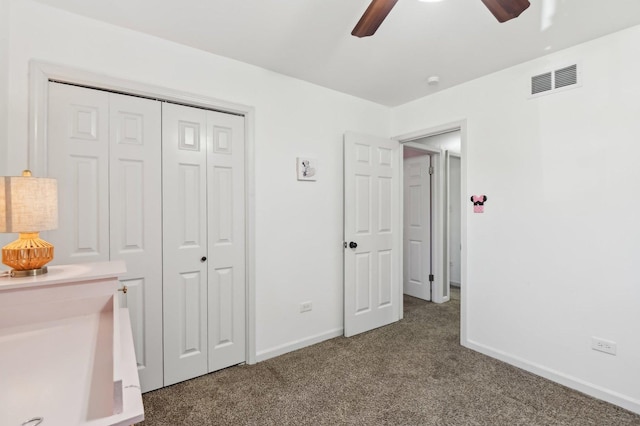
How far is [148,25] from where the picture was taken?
2.07 metres

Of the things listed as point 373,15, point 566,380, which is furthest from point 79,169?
point 566,380

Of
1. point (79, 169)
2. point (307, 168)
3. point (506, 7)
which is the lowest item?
point (79, 169)

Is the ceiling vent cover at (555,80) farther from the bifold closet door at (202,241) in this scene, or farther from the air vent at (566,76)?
the bifold closet door at (202,241)

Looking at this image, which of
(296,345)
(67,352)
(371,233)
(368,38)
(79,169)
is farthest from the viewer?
(371,233)

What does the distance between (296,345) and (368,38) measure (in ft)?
8.35

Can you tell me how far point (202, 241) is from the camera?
2.42 metres

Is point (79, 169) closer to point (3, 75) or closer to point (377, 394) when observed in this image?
point (3, 75)

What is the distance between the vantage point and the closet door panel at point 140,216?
210 centimetres

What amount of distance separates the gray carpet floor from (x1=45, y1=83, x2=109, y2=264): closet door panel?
1.11 meters

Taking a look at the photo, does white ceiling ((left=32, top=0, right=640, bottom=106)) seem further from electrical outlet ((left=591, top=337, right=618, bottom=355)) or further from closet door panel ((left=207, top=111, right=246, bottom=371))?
electrical outlet ((left=591, top=337, right=618, bottom=355))

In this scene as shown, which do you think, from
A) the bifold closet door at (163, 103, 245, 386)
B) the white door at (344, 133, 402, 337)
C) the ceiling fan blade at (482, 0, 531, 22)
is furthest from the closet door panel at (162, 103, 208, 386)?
the ceiling fan blade at (482, 0, 531, 22)

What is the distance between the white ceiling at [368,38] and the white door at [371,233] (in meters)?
0.85

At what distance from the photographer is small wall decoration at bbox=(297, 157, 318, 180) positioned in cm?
289

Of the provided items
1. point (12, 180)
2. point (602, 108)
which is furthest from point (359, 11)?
point (12, 180)
